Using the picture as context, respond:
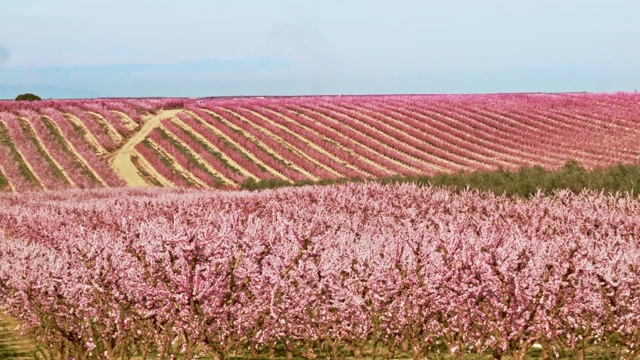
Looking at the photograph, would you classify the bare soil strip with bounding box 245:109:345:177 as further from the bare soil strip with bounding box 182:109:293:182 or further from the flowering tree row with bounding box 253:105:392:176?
the bare soil strip with bounding box 182:109:293:182

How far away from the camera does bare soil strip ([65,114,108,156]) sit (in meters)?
44.2

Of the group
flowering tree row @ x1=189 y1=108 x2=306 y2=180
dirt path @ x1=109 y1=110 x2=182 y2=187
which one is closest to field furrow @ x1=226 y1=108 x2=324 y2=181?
flowering tree row @ x1=189 y1=108 x2=306 y2=180

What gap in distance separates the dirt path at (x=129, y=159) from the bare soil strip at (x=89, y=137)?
2.89 feet

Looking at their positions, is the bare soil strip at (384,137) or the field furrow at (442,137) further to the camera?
the field furrow at (442,137)

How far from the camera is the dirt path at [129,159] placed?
3925 cm

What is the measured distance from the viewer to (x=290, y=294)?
8.93 m

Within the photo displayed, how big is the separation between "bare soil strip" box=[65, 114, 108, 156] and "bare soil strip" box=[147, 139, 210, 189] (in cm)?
292

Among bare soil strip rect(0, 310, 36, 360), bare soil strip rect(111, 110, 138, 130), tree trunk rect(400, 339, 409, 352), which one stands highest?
bare soil strip rect(111, 110, 138, 130)

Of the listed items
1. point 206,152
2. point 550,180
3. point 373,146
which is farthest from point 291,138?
point 550,180

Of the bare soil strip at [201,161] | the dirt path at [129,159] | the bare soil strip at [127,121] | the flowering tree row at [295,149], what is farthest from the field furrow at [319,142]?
the bare soil strip at [127,121]

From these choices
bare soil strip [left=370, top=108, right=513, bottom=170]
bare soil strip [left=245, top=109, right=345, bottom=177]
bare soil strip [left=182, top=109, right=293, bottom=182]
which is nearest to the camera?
bare soil strip [left=182, top=109, right=293, bottom=182]

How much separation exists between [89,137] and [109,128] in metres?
2.29

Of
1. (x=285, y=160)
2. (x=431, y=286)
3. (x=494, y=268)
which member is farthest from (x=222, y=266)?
(x=285, y=160)

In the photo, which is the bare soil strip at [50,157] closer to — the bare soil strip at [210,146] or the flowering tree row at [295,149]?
the bare soil strip at [210,146]
